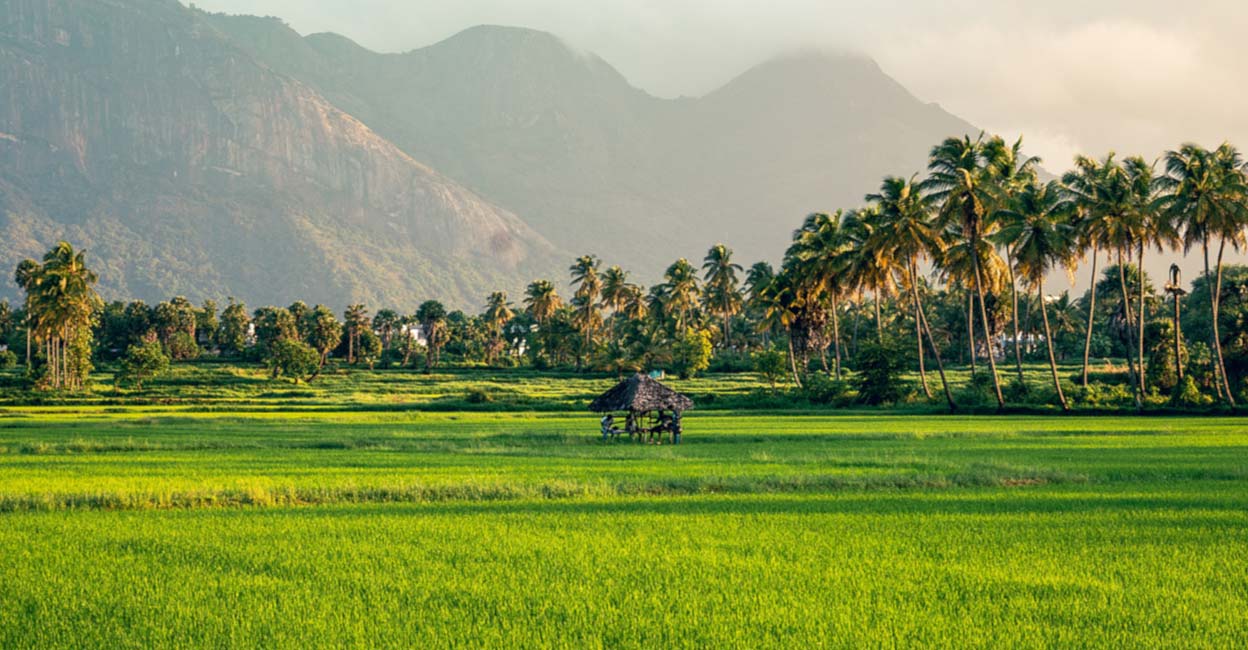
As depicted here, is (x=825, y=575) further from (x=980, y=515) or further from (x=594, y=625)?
(x=980, y=515)

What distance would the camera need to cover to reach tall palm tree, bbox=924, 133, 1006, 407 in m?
57.1

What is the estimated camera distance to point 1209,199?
171 feet

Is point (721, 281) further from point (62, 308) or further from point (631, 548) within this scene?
point (631, 548)

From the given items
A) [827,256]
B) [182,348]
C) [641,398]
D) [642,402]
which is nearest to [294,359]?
[182,348]

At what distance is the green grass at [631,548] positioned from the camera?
32.5ft

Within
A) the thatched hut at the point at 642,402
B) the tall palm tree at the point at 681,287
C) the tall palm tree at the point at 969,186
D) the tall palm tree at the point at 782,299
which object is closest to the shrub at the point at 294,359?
the tall palm tree at the point at 681,287

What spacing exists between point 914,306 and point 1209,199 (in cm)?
3696

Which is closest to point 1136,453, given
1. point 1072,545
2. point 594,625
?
point 1072,545

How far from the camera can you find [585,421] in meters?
52.9

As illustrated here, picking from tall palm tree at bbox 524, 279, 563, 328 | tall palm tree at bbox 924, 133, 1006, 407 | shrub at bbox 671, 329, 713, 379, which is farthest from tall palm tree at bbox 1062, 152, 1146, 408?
tall palm tree at bbox 524, 279, 563, 328

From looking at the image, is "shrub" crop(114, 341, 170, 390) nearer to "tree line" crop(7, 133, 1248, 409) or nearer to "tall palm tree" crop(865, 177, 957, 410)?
"tree line" crop(7, 133, 1248, 409)

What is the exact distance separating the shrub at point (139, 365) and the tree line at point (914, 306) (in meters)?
0.26

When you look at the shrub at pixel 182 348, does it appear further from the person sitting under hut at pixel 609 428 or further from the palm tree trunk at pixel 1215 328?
the palm tree trunk at pixel 1215 328

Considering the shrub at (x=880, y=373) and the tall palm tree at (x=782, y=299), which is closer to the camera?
the shrub at (x=880, y=373)
